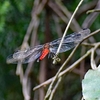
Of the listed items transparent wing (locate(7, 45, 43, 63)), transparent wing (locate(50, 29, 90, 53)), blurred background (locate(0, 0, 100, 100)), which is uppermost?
blurred background (locate(0, 0, 100, 100))

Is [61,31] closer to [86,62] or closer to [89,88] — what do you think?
[86,62]

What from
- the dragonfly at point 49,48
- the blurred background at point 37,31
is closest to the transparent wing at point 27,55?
the dragonfly at point 49,48

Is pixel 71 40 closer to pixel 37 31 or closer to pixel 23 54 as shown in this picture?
pixel 23 54

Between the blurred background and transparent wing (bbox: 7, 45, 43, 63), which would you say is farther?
the blurred background

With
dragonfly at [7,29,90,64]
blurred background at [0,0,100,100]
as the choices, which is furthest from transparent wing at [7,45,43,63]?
blurred background at [0,0,100,100]

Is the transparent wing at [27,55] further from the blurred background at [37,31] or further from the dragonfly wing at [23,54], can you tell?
the blurred background at [37,31]

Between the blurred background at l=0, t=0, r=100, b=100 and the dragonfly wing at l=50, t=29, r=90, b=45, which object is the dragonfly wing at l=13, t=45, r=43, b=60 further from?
the blurred background at l=0, t=0, r=100, b=100

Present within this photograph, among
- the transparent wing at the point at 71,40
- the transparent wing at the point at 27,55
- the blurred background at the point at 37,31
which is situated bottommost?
the transparent wing at the point at 71,40

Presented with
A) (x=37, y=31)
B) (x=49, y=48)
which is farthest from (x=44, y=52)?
(x=37, y=31)

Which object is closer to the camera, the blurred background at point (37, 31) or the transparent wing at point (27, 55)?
the transparent wing at point (27, 55)
